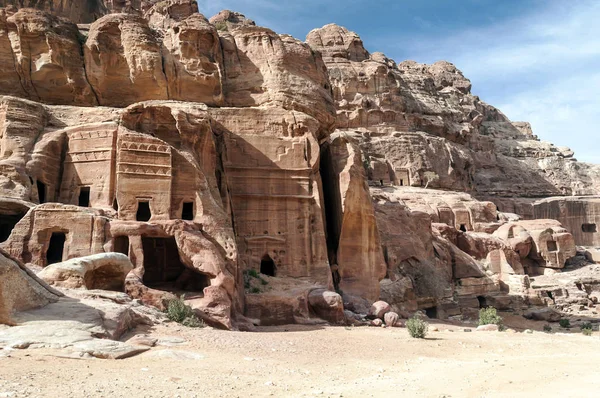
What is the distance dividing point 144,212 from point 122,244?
3.78m

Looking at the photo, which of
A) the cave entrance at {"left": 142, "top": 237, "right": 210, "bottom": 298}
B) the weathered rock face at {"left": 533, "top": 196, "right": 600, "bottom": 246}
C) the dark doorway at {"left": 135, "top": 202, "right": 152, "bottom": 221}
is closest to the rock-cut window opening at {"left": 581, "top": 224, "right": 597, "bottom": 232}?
the weathered rock face at {"left": 533, "top": 196, "right": 600, "bottom": 246}

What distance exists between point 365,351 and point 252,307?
8.21 meters

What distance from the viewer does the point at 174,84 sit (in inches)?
1238

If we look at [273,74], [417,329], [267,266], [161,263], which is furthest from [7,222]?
[417,329]

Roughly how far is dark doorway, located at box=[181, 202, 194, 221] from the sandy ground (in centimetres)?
860

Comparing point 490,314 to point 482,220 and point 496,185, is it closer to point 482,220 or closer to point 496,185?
point 482,220

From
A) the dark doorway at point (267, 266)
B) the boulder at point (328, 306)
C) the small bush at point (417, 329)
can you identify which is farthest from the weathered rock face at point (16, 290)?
the dark doorway at point (267, 266)

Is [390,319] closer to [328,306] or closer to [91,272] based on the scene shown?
[328,306]

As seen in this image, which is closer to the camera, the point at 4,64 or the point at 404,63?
the point at 4,64

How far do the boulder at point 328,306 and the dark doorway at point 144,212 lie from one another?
27.7 feet

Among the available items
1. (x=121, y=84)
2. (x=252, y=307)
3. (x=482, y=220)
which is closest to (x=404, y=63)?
(x=482, y=220)

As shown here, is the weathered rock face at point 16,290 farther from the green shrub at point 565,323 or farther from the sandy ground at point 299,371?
the green shrub at point 565,323

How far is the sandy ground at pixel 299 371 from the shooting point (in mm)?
8789

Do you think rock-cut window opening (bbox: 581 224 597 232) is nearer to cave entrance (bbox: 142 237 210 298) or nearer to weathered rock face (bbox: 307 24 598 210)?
weathered rock face (bbox: 307 24 598 210)
